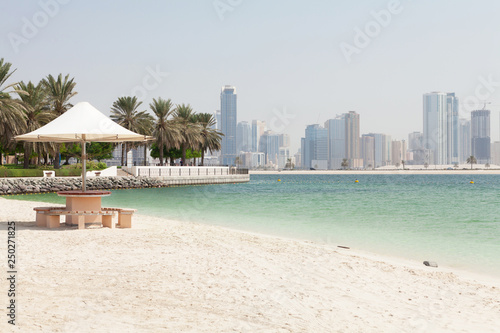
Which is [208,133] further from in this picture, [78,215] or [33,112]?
[78,215]

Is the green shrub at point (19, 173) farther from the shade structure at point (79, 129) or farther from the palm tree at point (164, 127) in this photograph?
the shade structure at point (79, 129)

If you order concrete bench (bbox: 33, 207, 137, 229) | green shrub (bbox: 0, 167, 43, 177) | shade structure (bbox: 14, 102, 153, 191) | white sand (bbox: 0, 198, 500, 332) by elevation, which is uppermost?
shade structure (bbox: 14, 102, 153, 191)

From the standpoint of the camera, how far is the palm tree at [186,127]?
6675 cm

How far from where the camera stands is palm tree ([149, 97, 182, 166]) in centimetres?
6312

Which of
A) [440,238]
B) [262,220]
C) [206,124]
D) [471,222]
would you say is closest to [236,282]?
[440,238]

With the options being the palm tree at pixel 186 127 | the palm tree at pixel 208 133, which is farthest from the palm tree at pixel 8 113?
the palm tree at pixel 208 133

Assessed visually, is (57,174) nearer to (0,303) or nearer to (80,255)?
(80,255)

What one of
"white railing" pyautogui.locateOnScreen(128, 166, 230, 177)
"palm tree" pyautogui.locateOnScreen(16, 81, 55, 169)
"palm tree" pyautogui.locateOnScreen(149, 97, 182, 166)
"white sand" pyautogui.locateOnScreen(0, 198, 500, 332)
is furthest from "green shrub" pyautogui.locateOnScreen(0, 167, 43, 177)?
"white sand" pyautogui.locateOnScreen(0, 198, 500, 332)

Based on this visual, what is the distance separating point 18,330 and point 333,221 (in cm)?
1655

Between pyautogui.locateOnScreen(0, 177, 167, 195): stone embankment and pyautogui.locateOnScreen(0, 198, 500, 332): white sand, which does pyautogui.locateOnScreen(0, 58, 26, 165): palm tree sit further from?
pyautogui.locateOnScreen(0, 198, 500, 332): white sand

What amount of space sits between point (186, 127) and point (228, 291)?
2523 inches

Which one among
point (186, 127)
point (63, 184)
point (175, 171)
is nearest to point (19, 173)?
point (63, 184)

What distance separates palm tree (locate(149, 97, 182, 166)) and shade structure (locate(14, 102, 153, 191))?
49.9 meters

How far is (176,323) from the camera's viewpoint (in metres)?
4.95
